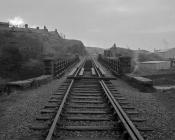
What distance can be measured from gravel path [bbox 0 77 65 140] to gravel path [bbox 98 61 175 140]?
2.93 metres

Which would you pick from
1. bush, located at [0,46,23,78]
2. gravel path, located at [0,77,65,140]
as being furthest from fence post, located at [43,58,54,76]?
bush, located at [0,46,23,78]

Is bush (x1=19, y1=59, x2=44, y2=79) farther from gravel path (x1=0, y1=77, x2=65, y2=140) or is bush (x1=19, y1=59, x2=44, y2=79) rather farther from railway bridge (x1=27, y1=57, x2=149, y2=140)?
railway bridge (x1=27, y1=57, x2=149, y2=140)

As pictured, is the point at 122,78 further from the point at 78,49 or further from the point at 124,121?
the point at 78,49

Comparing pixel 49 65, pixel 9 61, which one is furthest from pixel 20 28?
pixel 49 65

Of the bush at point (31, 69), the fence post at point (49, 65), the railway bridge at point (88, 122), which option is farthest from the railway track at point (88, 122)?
the bush at point (31, 69)

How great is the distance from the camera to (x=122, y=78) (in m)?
14.8

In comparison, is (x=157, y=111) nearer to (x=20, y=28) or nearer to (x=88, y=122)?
(x=88, y=122)

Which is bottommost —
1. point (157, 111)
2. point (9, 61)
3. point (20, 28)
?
point (157, 111)

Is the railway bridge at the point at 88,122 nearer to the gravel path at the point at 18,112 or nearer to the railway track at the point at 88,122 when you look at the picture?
the railway track at the point at 88,122

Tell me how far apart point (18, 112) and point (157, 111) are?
4185 millimetres

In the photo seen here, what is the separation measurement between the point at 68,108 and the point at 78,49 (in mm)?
94783

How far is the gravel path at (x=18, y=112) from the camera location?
16.7ft

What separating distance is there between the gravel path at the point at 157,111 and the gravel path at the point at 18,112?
115 inches

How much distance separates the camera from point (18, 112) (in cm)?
664
